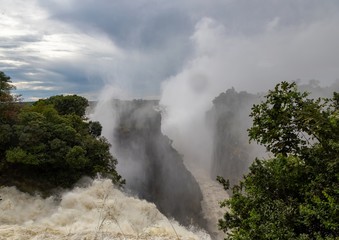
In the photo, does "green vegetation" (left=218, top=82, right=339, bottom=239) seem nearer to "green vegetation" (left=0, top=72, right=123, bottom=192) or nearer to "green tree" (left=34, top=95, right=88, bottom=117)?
"green vegetation" (left=0, top=72, right=123, bottom=192)

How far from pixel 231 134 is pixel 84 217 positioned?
48.6 metres

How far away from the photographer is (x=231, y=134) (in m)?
62.9

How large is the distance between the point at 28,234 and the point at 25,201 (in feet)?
17.6

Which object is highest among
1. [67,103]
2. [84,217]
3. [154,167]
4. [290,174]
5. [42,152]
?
[67,103]

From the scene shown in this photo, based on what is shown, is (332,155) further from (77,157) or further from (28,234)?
(77,157)

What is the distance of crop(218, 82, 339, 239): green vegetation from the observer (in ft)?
27.3

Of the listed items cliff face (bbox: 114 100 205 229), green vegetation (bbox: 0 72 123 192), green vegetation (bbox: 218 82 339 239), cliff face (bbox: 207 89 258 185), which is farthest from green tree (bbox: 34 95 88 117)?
cliff face (bbox: 207 89 258 185)

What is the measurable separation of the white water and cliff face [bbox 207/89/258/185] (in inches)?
Answer: 1498

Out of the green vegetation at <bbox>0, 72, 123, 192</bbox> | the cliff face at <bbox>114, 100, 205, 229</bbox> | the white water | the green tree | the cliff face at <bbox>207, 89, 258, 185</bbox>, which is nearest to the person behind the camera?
the white water

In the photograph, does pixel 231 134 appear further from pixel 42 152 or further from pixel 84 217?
pixel 84 217

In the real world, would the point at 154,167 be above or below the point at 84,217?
below

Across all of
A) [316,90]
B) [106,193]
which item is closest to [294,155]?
[106,193]

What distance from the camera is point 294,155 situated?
9.62 m

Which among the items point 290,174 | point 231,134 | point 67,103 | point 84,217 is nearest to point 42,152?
point 84,217
